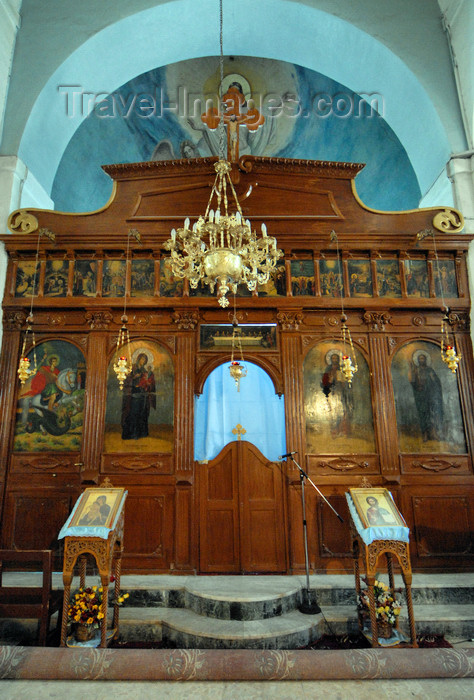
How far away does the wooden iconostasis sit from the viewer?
654 cm

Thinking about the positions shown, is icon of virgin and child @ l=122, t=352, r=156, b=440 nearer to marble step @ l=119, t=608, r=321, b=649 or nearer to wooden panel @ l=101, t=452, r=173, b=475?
wooden panel @ l=101, t=452, r=173, b=475

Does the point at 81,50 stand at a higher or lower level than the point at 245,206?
higher

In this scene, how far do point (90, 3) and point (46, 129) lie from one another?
8.63ft

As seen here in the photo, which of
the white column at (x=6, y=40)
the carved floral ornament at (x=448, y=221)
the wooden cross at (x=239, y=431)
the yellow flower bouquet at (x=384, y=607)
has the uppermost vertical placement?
the white column at (x=6, y=40)

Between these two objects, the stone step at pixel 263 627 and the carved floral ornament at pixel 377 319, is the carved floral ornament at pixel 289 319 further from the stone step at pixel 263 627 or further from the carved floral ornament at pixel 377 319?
the stone step at pixel 263 627

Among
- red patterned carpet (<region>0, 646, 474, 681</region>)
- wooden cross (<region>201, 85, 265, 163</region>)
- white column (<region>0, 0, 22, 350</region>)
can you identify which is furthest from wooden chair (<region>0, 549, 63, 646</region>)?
wooden cross (<region>201, 85, 265, 163</region>)

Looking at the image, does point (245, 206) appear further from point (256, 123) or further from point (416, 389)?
point (416, 389)

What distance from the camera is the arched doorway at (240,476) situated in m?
6.50

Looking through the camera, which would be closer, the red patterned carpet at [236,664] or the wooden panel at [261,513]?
the red patterned carpet at [236,664]

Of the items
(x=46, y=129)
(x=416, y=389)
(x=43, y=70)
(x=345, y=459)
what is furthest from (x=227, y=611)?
(x=43, y=70)

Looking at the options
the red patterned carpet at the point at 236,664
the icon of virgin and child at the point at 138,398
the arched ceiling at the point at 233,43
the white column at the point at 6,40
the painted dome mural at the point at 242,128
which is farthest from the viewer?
the painted dome mural at the point at 242,128

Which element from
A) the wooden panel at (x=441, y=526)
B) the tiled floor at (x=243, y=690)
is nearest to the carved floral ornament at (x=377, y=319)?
the wooden panel at (x=441, y=526)

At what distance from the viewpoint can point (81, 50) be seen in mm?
8375

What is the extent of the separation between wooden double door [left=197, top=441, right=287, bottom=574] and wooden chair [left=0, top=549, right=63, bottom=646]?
2.25 meters
